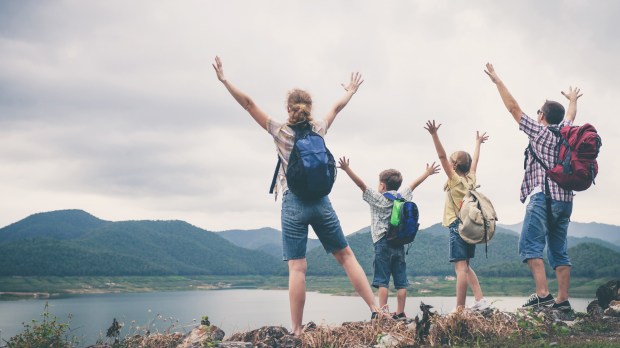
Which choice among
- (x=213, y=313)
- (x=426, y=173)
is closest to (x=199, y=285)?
(x=213, y=313)

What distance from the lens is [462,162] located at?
6.77m

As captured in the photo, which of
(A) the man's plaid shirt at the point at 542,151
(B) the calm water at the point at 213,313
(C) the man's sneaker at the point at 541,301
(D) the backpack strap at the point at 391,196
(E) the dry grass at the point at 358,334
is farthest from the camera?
(B) the calm water at the point at 213,313

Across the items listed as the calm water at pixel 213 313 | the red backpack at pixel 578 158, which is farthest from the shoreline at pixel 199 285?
the red backpack at pixel 578 158

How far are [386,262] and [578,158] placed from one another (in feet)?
8.73

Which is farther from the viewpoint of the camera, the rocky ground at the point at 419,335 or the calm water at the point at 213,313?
the calm water at the point at 213,313

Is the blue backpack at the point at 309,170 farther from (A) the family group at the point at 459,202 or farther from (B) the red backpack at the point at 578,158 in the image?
(B) the red backpack at the point at 578,158

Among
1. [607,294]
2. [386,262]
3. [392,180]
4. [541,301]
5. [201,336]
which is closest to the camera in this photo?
[201,336]

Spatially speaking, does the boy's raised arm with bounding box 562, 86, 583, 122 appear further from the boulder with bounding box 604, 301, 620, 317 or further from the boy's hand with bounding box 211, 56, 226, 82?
the boy's hand with bounding box 211, 56, 226, 82

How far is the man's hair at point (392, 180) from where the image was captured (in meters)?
6.75

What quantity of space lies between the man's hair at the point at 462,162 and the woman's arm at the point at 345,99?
74.1 inches

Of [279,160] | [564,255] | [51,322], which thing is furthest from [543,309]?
[51,322]

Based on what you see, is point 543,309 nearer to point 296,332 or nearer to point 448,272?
point 296,332

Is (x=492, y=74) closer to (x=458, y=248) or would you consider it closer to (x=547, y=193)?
(x=547, y=193)

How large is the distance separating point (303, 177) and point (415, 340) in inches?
72.7
